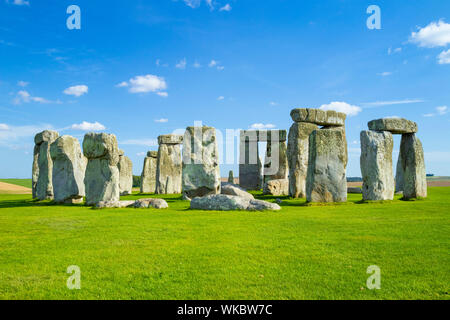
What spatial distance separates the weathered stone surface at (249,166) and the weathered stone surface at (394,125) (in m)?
10.9

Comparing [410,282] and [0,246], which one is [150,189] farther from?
[410,282]

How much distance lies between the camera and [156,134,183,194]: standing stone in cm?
1984

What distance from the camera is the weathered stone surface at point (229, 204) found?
9757 millimetres

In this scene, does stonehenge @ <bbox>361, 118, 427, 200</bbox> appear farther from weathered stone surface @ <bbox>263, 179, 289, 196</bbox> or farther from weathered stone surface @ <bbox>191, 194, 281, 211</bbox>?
weathered stone surface @ <bbox>263, 179, 289, 196</bbox>

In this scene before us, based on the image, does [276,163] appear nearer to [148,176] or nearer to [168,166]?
[168,166]

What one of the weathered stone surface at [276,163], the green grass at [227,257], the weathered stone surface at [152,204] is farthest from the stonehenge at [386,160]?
the weathered stone surface at [276,163]

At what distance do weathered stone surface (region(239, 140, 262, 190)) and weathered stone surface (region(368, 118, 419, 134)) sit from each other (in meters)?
10.9

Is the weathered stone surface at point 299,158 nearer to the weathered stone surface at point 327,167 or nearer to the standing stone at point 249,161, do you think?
the weathered stone surface at point 327,167

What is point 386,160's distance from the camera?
12.1 m

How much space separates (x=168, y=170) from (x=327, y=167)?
36.5 ft

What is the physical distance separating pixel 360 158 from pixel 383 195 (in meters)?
1.51

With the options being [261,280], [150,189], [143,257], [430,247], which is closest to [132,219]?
[143,257]

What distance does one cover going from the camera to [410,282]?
11.9 feet

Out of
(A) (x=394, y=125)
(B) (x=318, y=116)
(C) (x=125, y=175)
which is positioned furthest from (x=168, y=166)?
(A) (x=394, y=125)
